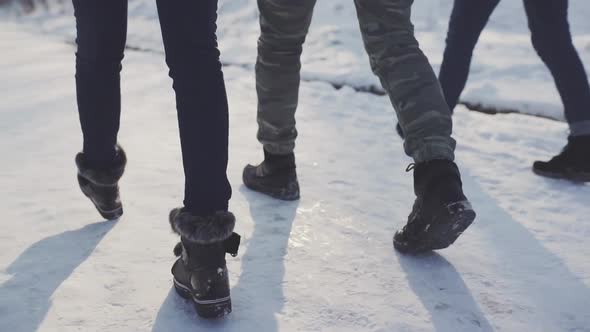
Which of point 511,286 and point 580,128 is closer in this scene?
point 511,286

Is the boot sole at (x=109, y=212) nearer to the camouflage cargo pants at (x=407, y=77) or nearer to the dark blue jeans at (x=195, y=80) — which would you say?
the dark blue jeans at (x=195, y=80)

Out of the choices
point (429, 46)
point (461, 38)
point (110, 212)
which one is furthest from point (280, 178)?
point (429, 46)

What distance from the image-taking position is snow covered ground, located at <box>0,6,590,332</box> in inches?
46.0

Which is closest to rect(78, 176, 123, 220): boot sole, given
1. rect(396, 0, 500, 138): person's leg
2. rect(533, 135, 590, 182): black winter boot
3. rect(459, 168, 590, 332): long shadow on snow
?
rect(459, 168, 590, 332): long shadow on snow

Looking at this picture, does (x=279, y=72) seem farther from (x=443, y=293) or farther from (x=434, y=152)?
(x=443, y=293)

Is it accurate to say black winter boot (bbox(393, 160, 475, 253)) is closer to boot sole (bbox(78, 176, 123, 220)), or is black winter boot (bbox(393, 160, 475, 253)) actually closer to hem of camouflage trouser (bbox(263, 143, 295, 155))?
hem of camouflage trouser (bbox(263, 143, 295, 155))

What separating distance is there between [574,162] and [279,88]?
1.08 metres

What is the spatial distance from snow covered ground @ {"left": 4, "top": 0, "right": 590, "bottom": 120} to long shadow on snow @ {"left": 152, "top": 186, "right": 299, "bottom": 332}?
178 cm

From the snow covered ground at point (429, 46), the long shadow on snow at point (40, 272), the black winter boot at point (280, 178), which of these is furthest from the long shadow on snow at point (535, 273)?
the snow covered ground at point (429, 46)

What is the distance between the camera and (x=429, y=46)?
3.88 m

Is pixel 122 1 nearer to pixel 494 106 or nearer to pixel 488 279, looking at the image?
pixel 488 279

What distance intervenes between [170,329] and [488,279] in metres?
0.76

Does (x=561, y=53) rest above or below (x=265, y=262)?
above

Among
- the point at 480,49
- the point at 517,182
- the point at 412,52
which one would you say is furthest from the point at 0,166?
the point at 480,49
